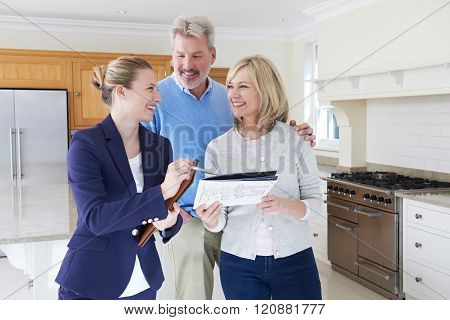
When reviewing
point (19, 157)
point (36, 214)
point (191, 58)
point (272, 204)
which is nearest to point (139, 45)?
point (19, 157)

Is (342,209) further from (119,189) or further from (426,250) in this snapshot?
(119,189)

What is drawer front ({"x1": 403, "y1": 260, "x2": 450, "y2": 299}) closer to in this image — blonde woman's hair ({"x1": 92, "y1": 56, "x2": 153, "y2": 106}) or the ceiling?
the ceiling

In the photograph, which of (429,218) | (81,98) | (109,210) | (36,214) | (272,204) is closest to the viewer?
(109,210)

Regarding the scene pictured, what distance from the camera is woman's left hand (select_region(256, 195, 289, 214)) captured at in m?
0.83

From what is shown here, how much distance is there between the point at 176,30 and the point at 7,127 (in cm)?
196

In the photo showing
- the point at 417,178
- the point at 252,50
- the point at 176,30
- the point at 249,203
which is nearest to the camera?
the point at 249,203

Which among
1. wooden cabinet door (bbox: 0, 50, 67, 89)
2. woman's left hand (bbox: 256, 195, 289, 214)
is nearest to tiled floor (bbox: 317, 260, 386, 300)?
woman's left hand (bbox: 256, 195, 289, 214)

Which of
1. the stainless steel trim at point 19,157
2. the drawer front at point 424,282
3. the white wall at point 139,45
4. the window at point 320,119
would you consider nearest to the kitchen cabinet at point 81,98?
the white wall at point 139,45

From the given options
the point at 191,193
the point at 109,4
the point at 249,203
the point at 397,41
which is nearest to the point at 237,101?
the point at 249,203

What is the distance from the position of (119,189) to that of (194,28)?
1.33 ft

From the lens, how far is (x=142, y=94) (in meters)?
0.78

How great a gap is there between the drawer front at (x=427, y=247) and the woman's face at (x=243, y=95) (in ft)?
3.99

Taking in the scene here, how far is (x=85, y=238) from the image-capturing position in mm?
784

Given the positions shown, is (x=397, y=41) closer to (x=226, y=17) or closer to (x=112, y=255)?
(x=226, y=17)
